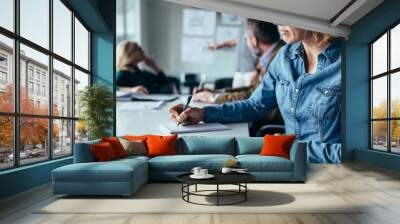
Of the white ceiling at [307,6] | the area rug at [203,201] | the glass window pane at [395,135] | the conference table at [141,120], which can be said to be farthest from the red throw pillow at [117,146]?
the glass window pane at [395,135]

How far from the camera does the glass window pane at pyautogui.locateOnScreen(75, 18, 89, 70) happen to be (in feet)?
25.9

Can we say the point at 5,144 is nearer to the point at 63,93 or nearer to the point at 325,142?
the point at 63,93

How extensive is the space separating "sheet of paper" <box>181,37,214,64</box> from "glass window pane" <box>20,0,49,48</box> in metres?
3.41

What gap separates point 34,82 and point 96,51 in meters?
3.11

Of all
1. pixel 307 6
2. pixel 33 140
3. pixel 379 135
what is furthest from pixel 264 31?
pixel 33 140

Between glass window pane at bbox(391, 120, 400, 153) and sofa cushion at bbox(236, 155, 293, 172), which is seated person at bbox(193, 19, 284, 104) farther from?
sofa cushion at bbox(236, 155, 293, 172)

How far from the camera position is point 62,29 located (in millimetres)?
7070

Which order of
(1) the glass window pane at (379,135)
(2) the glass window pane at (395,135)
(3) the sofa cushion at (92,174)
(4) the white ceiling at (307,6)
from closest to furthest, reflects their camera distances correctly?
(3) the sofa cushion at (92,174) → (4) the white ceiling at (307,6) → (2) the glass window pane at (395,135) → (1) the glass window pane at (379,135)

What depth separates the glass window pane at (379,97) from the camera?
8.28m

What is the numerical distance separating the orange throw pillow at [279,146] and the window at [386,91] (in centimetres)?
266

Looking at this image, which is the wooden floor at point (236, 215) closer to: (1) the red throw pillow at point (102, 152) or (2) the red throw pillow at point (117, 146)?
(1) the red throw pillow at point (102, 152)

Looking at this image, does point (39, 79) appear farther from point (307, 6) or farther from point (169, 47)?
point (307, 6)

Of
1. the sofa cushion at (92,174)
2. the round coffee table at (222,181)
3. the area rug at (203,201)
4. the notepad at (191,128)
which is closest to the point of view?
the area rug at (203,201)

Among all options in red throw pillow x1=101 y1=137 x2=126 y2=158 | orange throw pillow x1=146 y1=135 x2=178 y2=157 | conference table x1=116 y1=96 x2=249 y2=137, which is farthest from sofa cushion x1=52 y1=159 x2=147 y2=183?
conference table x1=116 y1=96 x2=249 y2=137
